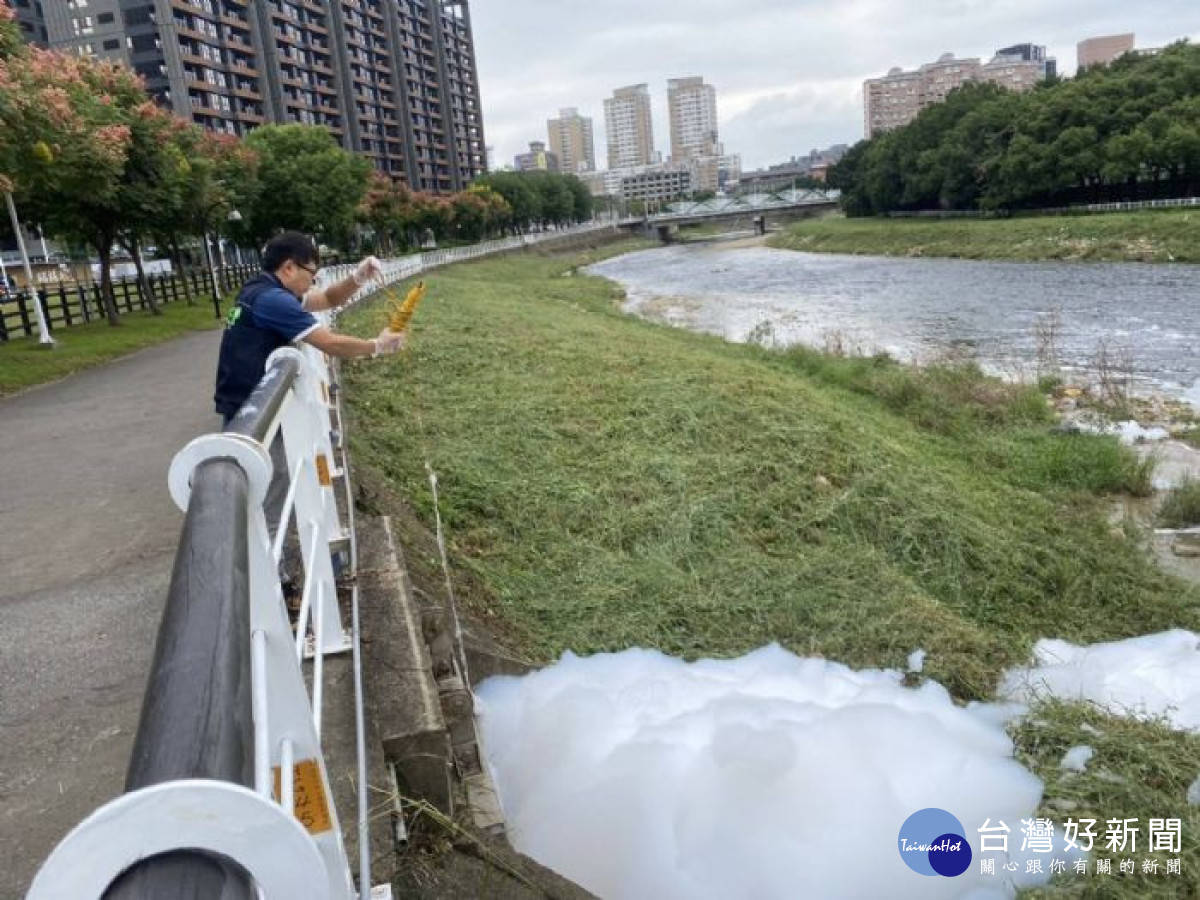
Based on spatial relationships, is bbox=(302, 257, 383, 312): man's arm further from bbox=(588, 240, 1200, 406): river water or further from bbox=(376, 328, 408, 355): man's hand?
bbox=(588, 240, 1200, 406): river water

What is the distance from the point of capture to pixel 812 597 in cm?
583

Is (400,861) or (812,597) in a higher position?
(400,861)

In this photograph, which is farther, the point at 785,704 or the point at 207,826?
the point at 785,704

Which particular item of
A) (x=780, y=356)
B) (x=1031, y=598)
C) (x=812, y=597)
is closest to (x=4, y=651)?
(x=812, y=597)

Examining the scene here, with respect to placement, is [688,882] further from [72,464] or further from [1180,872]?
[72,464]

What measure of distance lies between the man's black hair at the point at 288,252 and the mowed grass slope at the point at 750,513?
2.36 m

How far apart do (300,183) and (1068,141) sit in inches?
1614

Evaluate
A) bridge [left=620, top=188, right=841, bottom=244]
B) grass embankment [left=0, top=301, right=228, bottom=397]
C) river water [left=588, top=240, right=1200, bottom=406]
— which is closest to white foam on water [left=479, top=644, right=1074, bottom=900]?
grass embankment [left=0, top=301, right=228, bottom=397]

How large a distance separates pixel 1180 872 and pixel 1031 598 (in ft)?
11.2

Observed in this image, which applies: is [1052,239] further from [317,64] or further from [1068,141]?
[317,64]

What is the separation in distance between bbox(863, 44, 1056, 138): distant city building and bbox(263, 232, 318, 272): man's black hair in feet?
605

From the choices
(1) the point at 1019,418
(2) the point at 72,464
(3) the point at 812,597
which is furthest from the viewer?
(1) the point at 1019,418

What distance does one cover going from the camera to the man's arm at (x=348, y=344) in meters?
3.56

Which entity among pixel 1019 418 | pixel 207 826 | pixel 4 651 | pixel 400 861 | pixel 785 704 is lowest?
pixel 1019 418
